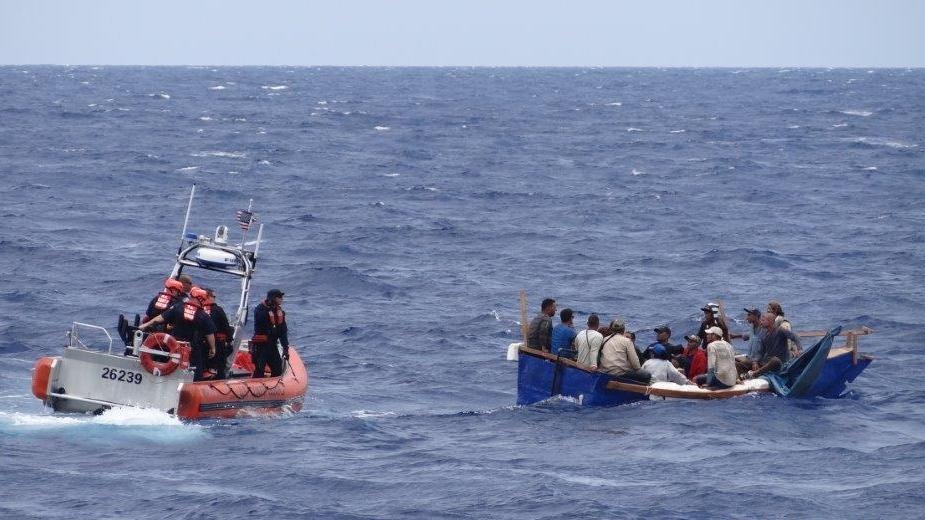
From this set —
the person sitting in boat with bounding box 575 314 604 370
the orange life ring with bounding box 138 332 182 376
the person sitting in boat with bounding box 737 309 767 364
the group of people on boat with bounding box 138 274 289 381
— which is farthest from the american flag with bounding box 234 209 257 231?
the person sitting in boat with bounding box 737 309 767 364

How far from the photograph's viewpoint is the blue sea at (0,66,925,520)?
16.1 meters

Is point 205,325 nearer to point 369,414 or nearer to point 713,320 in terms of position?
point 369,414

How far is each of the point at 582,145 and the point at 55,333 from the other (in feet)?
162

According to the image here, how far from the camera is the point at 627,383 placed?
19906mm

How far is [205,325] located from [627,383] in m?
5.61

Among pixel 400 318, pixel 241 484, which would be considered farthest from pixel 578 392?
pixel 400 318

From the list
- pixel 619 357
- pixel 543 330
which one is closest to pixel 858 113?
pixel 543 330

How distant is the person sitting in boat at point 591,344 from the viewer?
20.0 m

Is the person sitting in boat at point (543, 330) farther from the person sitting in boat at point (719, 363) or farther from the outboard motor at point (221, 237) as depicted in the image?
the outboard motor at point (221, 237)

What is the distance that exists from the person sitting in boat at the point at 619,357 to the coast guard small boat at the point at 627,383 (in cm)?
10

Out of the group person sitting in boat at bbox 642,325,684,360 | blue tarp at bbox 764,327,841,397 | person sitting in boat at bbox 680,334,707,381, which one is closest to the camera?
person sitting in boat at bbox 642,325,684,360

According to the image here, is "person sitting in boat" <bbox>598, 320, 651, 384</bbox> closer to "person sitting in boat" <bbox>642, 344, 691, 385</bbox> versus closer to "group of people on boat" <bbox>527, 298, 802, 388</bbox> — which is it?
"group of people on boat" <bbox>527, 298, 802, 388</bbox>

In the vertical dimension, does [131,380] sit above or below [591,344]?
below

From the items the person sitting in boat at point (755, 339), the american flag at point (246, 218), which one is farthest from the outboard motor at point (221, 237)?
the person sitting in boat at point (755, 339)
